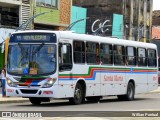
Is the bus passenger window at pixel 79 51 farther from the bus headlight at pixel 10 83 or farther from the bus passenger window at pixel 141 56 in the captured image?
the bus passenger window at pixel 141 56

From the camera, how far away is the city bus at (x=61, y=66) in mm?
21109

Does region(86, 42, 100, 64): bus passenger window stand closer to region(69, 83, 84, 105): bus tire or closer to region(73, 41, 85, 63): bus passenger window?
region(73, 41, 85, 63): bus passenger window

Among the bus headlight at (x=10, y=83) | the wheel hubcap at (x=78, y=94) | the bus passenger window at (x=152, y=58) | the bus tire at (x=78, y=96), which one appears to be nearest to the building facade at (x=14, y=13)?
the bus passenger window at (x=152, y=58)

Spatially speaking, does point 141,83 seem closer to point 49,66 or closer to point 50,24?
point 49,66

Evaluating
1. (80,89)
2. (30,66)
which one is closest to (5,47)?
(30,66)

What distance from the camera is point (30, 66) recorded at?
69.7ft

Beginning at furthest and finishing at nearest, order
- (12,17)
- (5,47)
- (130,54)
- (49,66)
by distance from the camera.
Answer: (12,17)
(130,54)
(5,47)
(49,66)

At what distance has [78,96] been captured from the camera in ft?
74.5

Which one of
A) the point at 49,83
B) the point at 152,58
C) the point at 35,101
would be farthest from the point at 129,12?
the point at 49,83

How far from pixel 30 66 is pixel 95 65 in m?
3.84

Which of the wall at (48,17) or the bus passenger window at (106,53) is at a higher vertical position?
the wall at (48,17)

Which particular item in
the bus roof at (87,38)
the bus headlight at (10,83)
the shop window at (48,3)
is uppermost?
the shop window at (48,3)

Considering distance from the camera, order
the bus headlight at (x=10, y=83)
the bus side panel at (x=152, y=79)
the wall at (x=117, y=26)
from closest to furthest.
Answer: the bus headlight at (x=10, y=83) → the bus side panel at (x=152, y=79) → the wall at (x=117, y=26)

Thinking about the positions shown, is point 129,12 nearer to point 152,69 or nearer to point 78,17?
point 78,17
